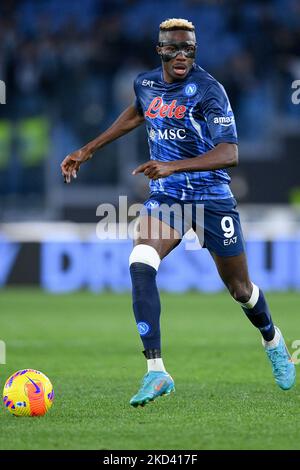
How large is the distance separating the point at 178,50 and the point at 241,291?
5.35 feet

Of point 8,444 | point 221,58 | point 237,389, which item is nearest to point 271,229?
point 221,58

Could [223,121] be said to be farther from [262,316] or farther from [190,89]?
[262,316]

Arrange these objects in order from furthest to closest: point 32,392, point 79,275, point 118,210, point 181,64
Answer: point 118,210 < point 79,275 < point 181,64 < point 32,392

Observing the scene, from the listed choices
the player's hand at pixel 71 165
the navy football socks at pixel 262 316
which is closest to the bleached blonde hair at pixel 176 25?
the player's hand at pixel 71 165

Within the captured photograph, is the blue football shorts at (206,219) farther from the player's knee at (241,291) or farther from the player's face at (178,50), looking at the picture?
the player's face at (178,50)

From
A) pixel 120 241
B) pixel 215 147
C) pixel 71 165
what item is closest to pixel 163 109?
pixel 215 147

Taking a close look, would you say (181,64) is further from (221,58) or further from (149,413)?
(221,58)

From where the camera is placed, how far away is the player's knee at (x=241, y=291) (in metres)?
6.88

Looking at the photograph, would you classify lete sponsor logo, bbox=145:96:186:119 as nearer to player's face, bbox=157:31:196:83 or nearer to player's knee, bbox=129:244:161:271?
player's face, bbox=157:31:196:83

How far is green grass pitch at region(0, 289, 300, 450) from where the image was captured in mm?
5336

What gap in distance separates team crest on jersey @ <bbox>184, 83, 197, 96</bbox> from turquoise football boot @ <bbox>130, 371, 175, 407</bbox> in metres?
1.81

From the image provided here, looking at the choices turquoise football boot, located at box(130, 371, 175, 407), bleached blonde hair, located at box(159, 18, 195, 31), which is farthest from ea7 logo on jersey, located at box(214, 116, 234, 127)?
turquoise football boot, located at box(130, 371, 175, 407)

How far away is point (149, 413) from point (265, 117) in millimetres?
14410

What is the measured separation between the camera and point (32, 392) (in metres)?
6.06
